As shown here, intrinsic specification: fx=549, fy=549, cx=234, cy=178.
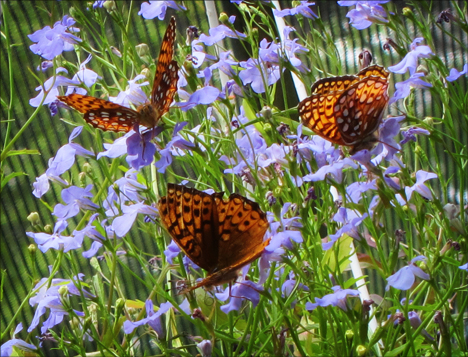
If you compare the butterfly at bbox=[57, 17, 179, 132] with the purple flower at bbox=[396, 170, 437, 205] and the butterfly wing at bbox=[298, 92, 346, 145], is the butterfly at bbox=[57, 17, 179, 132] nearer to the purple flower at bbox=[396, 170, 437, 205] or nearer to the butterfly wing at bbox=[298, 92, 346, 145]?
the butterfly wing at bbox=[298, 92, 346, 145]

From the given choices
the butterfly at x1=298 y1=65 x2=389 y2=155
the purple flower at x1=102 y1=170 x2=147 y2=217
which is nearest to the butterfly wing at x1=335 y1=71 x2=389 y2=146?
the butterfly at x1=298 y1=65 x2=389 y2=155

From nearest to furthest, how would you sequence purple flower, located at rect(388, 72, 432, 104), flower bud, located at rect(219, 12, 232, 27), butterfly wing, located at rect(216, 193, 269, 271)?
butterfly wing, located at rect(216, 193, 269, 271), purple flower, located at rect(388, 72, 432, 104), flower bud, located at rect(219, 12, 232, 27)

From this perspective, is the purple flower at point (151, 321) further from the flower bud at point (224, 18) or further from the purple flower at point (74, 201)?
the flower bud at point (224, 18)

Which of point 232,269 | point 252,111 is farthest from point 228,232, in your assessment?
point 252,111

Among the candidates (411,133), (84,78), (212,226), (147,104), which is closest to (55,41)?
(84,78)

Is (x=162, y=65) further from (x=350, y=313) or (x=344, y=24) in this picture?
(x=344, y=24)

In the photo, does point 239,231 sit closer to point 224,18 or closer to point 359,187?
point 359,187
